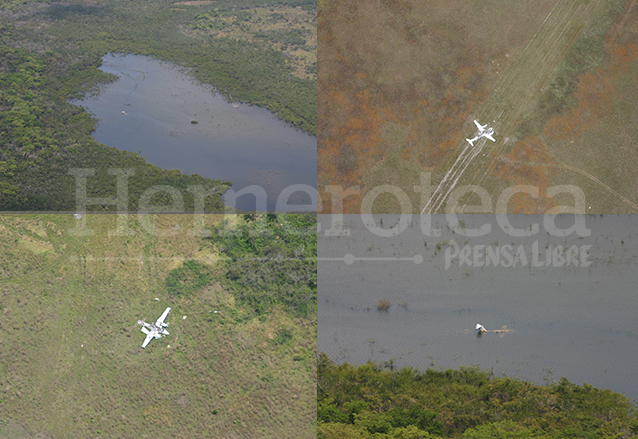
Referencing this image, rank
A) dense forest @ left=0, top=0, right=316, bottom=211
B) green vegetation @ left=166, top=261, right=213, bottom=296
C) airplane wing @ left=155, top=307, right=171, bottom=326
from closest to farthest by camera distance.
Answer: airplane wing @ left=155, top=307, right=171, bottom=326
green vegetation @ left=166, top=261, right=213, bottom=296
dense forest @ left=0, top=0, right=316, bottom=211

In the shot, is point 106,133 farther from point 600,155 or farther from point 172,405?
point 600,155

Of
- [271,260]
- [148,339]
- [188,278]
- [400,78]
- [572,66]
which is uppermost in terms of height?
[572,66]

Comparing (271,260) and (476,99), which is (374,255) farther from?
(476,99)

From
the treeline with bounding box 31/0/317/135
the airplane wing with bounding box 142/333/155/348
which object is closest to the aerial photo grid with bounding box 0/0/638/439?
the airplane wing with bounding box 142/333/155/348

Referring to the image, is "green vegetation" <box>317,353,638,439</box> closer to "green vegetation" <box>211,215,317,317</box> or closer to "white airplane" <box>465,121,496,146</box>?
"green vegetation" <box>211,215,317,317</box>

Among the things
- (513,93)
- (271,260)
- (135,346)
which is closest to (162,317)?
(135,346)

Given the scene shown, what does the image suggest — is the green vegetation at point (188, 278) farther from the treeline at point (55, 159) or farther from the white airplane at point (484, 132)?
the white airplane at point (484, 132)

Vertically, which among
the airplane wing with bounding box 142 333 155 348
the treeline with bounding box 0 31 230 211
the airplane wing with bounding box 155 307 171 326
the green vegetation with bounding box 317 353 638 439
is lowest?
the green vegetation with bounding box 317 353 638 439
